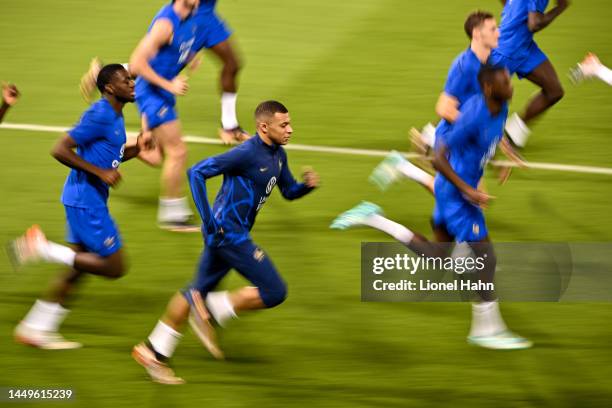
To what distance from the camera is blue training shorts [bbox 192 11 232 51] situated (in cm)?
1112

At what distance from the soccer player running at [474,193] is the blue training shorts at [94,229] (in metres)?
2.02

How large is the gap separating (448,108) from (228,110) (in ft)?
11.3

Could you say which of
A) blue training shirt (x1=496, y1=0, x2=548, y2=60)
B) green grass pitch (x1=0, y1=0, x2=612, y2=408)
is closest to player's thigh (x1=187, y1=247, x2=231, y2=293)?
green grass pitch (x1=0, y1=0, x2=612, y2=408)

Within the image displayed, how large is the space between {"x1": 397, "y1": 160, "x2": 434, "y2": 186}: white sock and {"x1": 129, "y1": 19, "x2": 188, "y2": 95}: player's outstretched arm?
6.70ft

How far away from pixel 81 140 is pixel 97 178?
315mm

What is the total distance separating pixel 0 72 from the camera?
13922 mm

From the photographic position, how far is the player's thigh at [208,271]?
25.1 ft

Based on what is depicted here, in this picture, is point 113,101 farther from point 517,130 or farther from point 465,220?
point 517,130

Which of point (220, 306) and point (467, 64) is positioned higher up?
point (467, 64)

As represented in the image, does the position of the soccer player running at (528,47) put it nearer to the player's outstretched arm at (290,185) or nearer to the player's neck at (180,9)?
the player's neck at (180,9)

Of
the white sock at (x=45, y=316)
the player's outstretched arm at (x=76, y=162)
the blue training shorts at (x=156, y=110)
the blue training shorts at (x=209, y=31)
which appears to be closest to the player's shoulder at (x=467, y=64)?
the blue training shorts at (x=156, y=110)

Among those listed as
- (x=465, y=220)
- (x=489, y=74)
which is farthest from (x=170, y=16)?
(x=465, y=220)

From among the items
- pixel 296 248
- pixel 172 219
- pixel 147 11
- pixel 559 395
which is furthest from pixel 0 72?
pixel 559 395

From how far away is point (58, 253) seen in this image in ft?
A: 26.0
